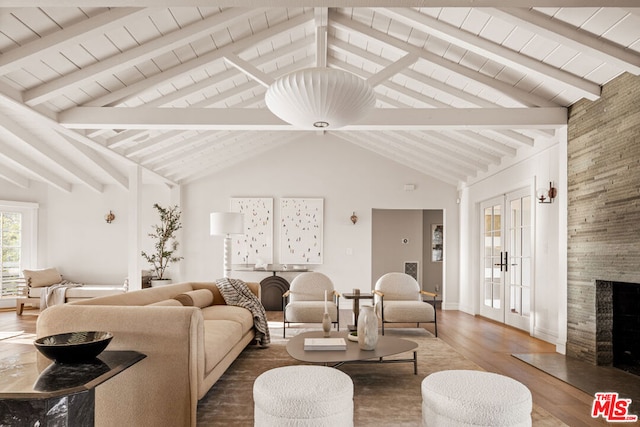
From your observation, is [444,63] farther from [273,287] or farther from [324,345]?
[273,287]

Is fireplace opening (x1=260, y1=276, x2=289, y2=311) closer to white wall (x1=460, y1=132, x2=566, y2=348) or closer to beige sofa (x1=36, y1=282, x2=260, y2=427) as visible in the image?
white wall (x1=460, y1=132, x2=566, y2=348)

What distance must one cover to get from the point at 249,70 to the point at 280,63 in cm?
127

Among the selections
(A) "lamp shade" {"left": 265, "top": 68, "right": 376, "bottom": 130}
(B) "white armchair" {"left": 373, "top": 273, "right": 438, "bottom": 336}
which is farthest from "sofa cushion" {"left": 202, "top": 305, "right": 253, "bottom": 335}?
(A) "lamp shade" {"left": 265, "top": 68, "right": 376, "bottom": 130}

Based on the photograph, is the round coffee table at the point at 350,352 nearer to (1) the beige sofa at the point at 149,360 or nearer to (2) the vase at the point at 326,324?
(2) the vase at the point at 326,324

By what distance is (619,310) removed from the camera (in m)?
4.20

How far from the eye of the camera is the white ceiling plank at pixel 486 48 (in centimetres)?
395

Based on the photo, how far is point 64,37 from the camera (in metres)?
3.41

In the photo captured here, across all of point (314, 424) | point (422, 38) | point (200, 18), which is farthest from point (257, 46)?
point (314, 424)

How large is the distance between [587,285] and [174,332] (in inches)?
150

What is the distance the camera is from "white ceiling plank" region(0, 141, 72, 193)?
661cm

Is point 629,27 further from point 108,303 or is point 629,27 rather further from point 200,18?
point 108,303

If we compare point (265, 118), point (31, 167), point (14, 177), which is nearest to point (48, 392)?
point (265, 118)

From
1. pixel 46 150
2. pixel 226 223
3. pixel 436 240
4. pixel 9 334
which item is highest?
pixel 46 150

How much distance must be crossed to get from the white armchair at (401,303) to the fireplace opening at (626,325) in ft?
6.02
